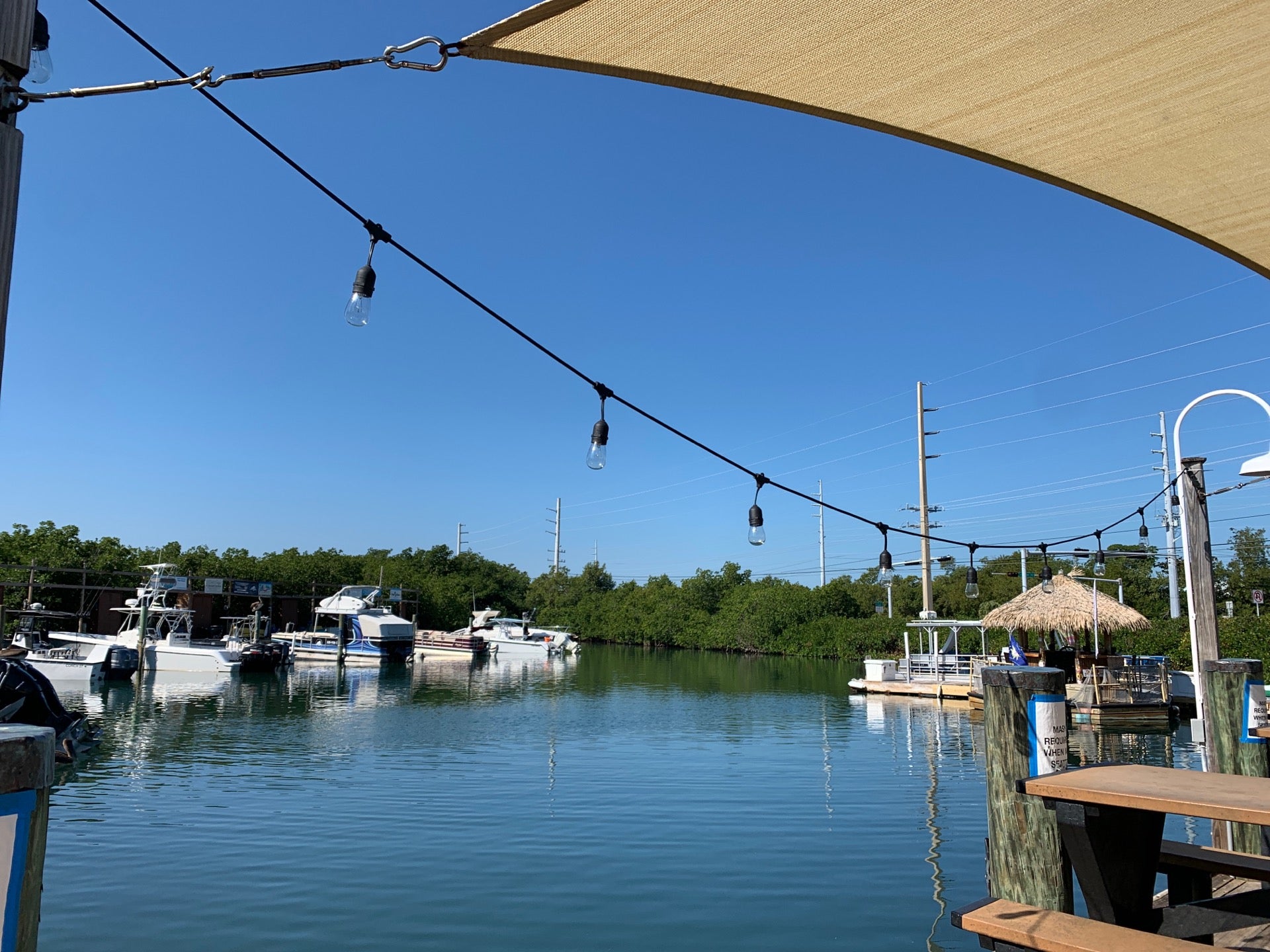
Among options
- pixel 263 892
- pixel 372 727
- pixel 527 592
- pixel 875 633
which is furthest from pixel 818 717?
pixel 527 592

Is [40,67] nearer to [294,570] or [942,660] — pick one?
[942,660]

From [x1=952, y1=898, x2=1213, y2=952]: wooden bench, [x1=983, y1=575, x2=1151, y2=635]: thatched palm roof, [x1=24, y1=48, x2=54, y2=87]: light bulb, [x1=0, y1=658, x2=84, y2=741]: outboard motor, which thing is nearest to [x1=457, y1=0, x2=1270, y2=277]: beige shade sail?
[x1=24, y1=48, x2=54, y2=87]: light bulb

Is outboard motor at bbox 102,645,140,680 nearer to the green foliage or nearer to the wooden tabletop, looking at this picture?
the green foliage

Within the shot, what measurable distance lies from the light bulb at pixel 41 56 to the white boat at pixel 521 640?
159 feet

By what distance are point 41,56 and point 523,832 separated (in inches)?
331

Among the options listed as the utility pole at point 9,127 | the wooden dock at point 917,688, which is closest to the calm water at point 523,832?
the wooden dock at point 917,688

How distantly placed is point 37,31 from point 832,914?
7319 mm

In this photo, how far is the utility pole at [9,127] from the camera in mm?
2043

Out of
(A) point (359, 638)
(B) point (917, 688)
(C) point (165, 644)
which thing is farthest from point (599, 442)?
(A) point (359, 638)

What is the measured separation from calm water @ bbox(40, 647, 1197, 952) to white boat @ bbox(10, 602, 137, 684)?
37.4 ft

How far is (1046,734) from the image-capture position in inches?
157

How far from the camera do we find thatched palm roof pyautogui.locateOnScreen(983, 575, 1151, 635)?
22.5 meters

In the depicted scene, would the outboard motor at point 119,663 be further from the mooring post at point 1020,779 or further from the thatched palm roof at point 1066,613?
the mooring post at point 1020,779

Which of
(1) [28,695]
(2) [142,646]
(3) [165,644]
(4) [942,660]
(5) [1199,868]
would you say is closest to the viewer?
(5) [1199,868]
